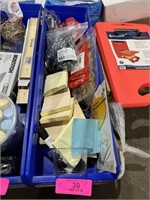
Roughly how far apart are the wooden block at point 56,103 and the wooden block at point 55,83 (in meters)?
0.02

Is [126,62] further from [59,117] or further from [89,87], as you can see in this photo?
[59,117]

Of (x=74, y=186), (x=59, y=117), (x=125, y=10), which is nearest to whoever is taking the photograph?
(x=74, y=186)

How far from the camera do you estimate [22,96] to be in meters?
0.77

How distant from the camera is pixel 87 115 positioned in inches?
32.1

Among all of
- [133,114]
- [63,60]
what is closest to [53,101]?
[63,60]

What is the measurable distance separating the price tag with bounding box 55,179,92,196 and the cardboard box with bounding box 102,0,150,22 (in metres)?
0.72

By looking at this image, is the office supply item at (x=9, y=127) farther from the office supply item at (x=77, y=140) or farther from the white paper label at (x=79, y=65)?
the white paper label at (x=79, y=65)

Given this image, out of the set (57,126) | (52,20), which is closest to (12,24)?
(52,20)

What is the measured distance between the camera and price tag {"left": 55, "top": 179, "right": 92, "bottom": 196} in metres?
0.60

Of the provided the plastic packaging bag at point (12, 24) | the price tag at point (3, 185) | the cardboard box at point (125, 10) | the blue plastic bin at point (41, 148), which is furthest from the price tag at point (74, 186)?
the cardboard box at point (125, 10)

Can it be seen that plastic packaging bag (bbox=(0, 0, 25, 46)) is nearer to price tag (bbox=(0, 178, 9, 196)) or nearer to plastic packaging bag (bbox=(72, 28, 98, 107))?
plastic packaging bag (bbox=(72, 28, 98, 107))

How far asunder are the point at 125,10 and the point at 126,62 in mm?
321

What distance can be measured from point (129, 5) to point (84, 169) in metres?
0.71

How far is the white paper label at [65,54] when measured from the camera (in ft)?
2.69
